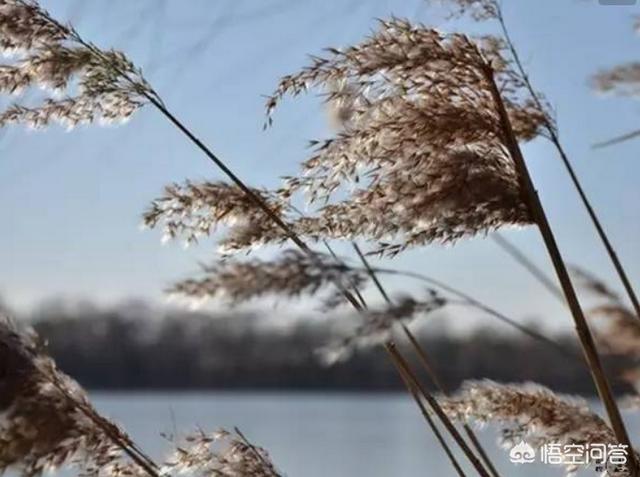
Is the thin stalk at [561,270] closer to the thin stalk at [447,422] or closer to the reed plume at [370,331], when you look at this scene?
the thin stalk at [447,422]

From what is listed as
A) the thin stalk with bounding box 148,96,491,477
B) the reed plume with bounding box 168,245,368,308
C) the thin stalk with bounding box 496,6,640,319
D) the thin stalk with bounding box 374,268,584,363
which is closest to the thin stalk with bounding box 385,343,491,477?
the thin stalk with bounding box 148,96,491,477

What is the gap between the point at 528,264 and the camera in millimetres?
1247

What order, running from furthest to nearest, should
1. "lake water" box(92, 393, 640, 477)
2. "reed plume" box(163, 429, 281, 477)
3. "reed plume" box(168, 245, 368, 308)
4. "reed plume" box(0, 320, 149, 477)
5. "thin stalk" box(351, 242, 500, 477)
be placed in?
"lake water" box(92, 393, 640, 477) < "thin stalk" box(351, 242, 500, 477) < "reed plume" box(163, 429, 281, 477) < "reed plume" box(0, 320, 149, 477) < "reed plume" box(168, 245, 368, 308)

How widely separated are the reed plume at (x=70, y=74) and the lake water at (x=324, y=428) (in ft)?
1.02

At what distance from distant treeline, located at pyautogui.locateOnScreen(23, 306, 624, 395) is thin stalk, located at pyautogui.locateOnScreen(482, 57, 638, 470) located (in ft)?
0.15

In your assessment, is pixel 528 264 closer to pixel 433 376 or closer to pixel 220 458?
pixel 433 376

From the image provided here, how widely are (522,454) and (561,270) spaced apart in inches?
10.6

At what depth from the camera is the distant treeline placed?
1198 mm

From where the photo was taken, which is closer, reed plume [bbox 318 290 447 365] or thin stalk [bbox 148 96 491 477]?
reed plume [bbox 318 290 447 365]

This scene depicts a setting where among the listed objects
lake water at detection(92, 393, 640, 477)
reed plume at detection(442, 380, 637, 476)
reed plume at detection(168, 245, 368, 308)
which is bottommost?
lake water at detection(92, 393, 640, 477)

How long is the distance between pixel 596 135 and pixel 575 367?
0.36 metres

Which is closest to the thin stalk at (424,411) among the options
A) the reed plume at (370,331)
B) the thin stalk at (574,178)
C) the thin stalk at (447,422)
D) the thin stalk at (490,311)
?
the thin stalk at (447,422)

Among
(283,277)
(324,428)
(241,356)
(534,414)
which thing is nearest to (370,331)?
(283,277)

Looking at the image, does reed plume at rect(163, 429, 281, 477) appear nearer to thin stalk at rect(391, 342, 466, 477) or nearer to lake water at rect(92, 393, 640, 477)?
lake water at rect(92, 393, 640, 477)
